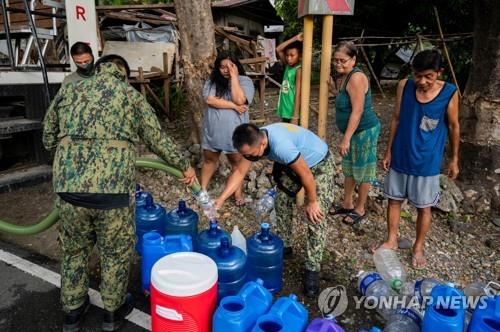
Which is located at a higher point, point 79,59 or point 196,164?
point 79,59

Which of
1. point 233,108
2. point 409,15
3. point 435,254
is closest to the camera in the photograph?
point 435,254

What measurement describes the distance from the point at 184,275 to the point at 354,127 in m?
2.13

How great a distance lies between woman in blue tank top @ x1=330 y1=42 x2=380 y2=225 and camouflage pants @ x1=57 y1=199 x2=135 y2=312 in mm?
2158

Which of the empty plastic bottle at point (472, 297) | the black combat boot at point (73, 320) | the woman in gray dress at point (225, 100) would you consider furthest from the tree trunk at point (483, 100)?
the black combat boot at point (73, 320)

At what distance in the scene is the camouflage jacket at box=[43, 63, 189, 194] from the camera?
7.20 ft

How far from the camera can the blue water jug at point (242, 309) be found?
1.99 meters

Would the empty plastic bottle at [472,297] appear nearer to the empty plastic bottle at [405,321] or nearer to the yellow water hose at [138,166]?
the empty plastic bottle at [405,321]

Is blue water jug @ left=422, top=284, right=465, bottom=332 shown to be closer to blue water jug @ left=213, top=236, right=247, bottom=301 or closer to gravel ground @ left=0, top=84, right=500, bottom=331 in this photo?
gravel ground @ left=0, top=84, right=500, bottom=331

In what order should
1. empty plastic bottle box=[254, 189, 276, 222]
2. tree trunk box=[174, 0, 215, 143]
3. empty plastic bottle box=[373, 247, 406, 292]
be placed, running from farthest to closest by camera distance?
1. tree trunk box=[174, 0, 215, 143]
2. empty plastic bottle box=[254, 189, 276, 222]
3. empty plastic bottle box=[373, 247, 406, 292]

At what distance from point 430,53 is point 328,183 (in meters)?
1.24

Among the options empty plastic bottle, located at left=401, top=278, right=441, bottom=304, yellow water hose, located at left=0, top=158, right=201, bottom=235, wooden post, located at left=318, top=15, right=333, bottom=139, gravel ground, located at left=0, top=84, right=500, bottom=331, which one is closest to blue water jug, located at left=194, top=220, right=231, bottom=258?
yellow water hose, located at left=0, top=158, right=201, bottom=235

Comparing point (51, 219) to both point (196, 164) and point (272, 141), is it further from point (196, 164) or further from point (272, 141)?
point (196, 164)

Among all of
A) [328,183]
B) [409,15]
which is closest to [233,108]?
[328,183]

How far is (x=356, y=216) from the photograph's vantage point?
4.10 metres
